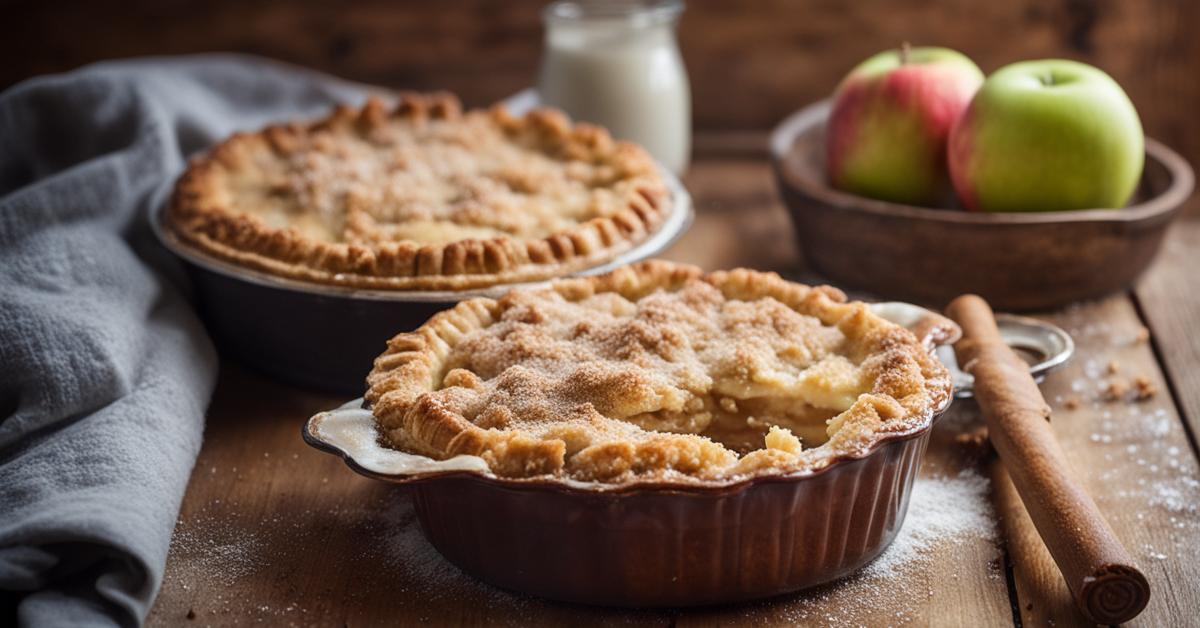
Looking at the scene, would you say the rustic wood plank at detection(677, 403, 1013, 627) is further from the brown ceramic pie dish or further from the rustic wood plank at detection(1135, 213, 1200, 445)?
the rustic wood plank at detection(1135, 213, 1200, 445)

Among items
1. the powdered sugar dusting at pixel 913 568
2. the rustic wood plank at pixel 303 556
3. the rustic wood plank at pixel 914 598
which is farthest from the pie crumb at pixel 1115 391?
the rustic wood plank at pixel 303 556

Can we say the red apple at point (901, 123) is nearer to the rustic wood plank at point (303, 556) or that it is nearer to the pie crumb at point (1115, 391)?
the pie crumb at point (1115, 391)

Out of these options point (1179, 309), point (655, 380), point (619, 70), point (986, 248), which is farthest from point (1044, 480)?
point (619, 70)

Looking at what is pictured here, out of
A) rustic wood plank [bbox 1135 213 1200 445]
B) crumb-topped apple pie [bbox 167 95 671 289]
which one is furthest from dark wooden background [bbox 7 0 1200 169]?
crumb-topped apple pie [bbox 167 95 671 289]

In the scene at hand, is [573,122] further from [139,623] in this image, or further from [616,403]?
[139,623]

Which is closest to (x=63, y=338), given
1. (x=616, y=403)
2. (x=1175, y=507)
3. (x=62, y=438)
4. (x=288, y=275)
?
(x=62, y=438)

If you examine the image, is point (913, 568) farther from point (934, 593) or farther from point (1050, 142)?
point (1050, 142)
